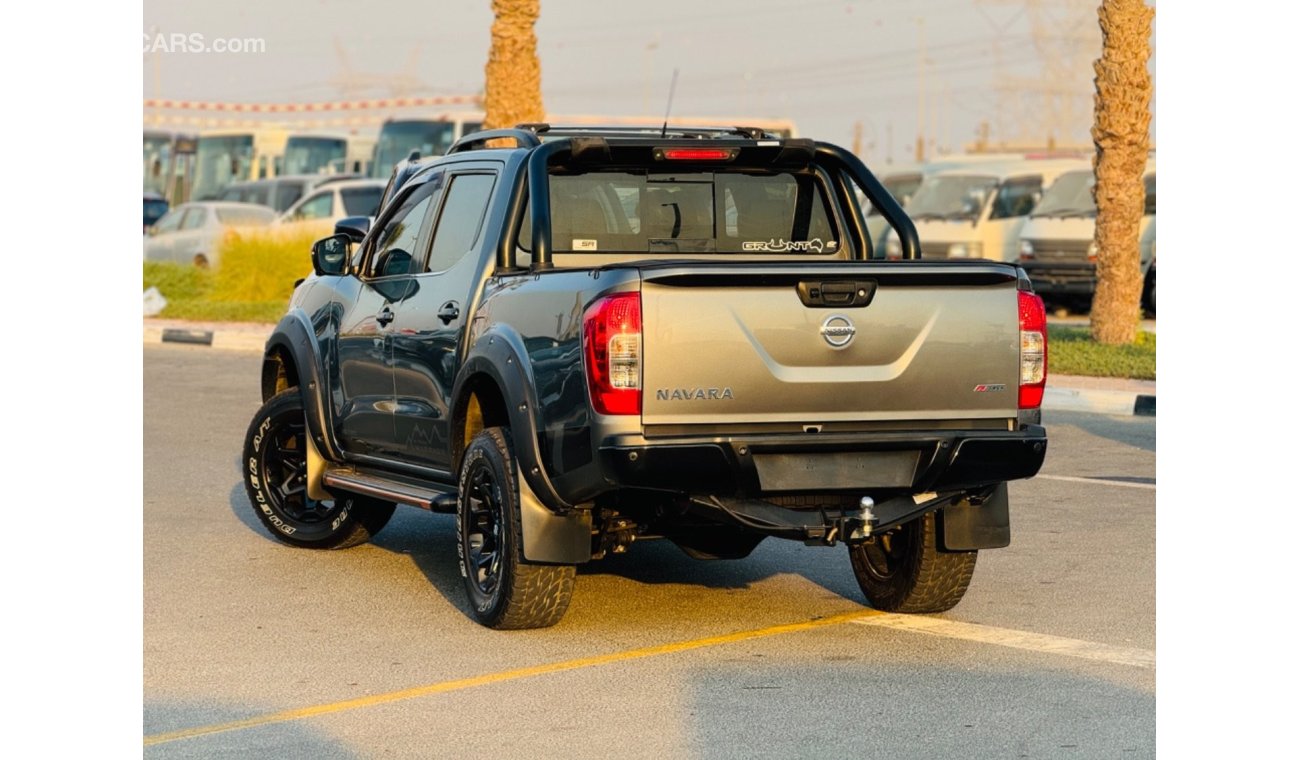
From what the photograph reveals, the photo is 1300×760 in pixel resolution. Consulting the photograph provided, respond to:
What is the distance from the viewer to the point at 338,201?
34.5 meters

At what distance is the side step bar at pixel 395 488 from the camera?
323 inches

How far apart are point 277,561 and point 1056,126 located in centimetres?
9102

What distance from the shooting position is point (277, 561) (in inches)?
370

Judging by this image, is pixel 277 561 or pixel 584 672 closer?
pixel 584 672

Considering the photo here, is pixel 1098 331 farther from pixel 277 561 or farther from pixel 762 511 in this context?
pixel 762 511

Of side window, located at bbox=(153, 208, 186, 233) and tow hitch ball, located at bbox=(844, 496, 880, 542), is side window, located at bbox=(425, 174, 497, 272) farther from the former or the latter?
side window, located at bbox=(153, 208, 186, 233)

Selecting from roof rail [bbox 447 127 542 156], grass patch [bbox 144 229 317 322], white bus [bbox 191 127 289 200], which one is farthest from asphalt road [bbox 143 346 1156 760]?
white bus [bbox 191 127 289 200]

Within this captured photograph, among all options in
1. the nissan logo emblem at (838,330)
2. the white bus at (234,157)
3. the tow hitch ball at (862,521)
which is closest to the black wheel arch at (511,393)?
the tow hitch ball at (862,521)

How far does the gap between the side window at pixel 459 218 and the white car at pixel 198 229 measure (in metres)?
27.1

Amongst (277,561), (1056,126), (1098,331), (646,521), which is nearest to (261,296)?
(1098,331)

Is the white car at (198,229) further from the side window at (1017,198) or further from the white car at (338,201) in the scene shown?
the side window at (1017,198)

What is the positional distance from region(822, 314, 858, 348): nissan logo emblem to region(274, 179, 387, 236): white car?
1095 inches

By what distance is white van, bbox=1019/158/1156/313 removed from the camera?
2816 centimetres

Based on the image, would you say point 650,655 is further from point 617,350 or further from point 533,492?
point 617,350
